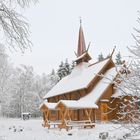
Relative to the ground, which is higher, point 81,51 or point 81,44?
point 81,44

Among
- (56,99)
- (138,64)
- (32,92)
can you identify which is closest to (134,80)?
(138,64)

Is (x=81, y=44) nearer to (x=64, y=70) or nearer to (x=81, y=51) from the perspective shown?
(x=81, y=51)

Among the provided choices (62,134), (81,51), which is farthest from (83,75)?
(62,134)

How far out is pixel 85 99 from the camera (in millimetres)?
31234

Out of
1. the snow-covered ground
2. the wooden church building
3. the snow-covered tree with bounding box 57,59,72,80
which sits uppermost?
the snow-covered tree with bounding box 57,59,72,80

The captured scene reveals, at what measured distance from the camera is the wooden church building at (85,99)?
26359mm

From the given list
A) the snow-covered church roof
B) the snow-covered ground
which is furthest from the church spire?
the snow-covered ground

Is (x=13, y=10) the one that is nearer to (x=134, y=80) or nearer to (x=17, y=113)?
(x=134, y=80)

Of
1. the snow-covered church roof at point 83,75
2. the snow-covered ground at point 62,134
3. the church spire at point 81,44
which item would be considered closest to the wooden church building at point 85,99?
the snow-covered church roof at point 83,75

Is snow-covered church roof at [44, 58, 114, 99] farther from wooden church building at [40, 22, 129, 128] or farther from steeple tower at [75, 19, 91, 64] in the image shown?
steeple tower at [75, 19, 91, 64]

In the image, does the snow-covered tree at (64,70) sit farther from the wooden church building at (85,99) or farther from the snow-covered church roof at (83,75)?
the snow-covered church roof at (83,75)

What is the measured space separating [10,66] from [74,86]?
59.9ft

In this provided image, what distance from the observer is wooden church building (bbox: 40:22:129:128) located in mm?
26359

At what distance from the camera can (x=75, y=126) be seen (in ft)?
83.4
